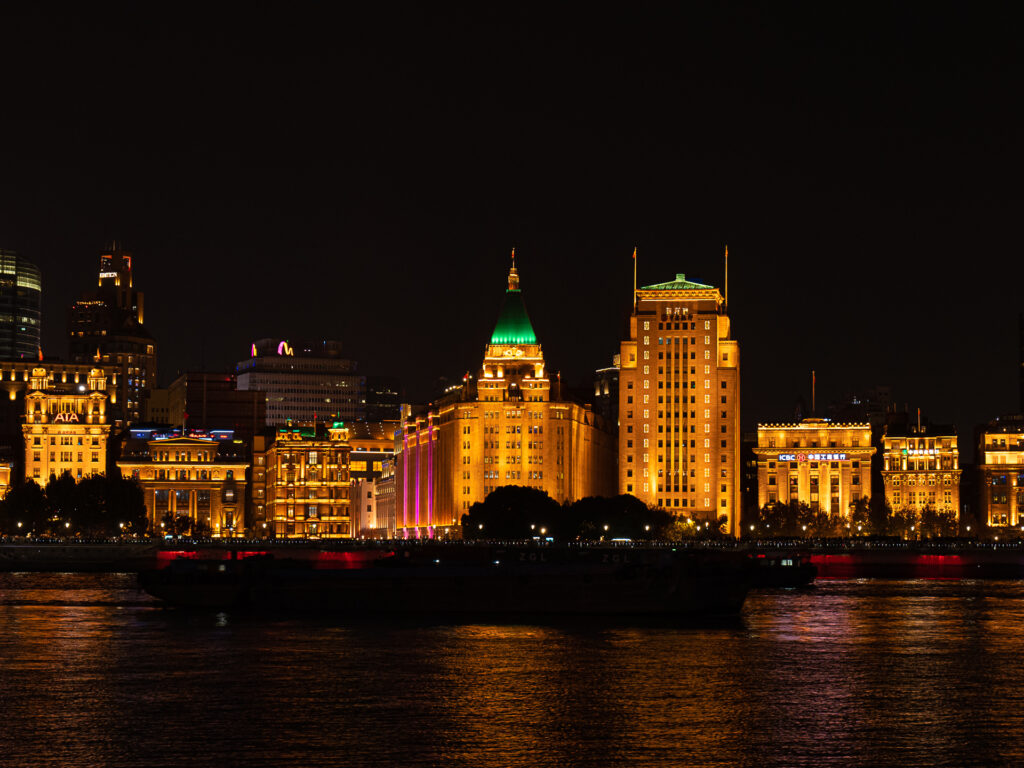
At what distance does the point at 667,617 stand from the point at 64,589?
73661mm

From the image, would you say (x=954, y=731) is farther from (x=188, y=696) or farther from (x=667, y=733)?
(x=188, y=696)

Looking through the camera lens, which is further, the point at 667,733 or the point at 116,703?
the point at 116,703

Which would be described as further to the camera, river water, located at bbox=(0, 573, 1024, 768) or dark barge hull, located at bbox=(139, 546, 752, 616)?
dark barge hull, located at bbox=(139, 546, 752, 616)

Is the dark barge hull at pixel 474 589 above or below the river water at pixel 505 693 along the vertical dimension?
above

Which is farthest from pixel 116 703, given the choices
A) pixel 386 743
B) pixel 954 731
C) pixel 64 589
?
pixel 64 589

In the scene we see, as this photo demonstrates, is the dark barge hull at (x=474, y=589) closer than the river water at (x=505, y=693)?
No

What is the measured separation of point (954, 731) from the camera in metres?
62.6

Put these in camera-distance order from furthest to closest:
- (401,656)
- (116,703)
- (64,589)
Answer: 1. (64,589)
2. (401,656)
3. (116,703)

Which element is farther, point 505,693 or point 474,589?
point 474,589

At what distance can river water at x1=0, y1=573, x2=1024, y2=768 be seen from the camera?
→ 57312 mm

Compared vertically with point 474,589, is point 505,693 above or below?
below

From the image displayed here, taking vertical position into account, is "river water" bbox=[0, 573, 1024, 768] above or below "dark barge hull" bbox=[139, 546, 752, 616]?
below

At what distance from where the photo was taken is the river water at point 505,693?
57312 millimetres

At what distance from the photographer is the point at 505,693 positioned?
72625 millimetres
